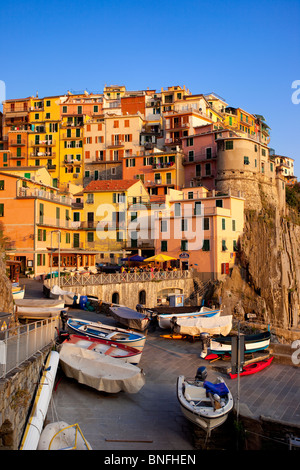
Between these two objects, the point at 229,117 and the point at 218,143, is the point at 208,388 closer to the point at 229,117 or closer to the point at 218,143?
the point at 218,143

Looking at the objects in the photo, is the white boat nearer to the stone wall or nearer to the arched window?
the stone wall

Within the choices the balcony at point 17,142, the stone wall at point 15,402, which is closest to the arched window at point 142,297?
the stone wall at point 15,402

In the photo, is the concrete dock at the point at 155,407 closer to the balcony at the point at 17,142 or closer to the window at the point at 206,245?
the window at the point at 206,245

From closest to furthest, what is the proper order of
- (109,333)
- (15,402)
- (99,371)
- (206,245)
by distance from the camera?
1. (15,402)
2. (99,371)
3. (109,333)
4. (206,245)

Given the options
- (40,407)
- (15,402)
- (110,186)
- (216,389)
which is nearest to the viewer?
(15,402)

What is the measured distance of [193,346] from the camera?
18.5 metres

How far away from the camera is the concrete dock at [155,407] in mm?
10078

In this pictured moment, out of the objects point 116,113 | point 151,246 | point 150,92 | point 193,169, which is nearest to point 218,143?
point 193,169

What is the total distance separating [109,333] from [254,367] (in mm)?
6140

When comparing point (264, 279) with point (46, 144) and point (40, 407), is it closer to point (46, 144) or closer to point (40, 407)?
point (40, 407)

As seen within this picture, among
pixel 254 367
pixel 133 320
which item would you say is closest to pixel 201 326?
pixel 133 320

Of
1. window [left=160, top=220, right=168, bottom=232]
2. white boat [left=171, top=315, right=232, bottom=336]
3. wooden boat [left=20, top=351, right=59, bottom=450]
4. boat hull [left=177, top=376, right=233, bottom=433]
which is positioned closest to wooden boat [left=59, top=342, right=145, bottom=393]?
wooden boat [left=20, top=351, right=59, bottom=450]

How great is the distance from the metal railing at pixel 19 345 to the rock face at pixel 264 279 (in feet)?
91.1

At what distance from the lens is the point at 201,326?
64.3 ft
